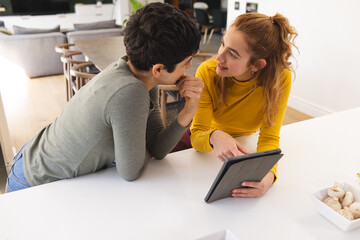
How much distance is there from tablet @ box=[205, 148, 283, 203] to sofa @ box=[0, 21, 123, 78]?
4520mm

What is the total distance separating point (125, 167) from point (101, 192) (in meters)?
0.11

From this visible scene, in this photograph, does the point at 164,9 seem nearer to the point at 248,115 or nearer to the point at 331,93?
the point at 248,115

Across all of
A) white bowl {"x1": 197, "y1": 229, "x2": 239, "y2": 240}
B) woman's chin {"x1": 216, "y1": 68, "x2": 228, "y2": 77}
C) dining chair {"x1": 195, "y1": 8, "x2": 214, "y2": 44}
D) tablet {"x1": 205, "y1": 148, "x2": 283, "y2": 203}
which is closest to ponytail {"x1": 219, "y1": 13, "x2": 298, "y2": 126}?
woman's chin {"x1": 216, "y1": 68, "x2": 228, "y2": 77}

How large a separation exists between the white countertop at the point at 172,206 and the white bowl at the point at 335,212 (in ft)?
0.06

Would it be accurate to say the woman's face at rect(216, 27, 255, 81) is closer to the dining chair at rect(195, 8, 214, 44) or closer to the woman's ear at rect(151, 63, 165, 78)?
the woman's ear at rect(151, 63, 165, 78)

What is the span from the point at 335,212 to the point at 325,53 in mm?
2716

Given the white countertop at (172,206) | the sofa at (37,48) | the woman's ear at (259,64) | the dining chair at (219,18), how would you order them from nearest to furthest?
1. the white countertop at (172,206)
2. the woman's ear at (259,64)
3. the sofa at (37,48)
4. the dining chair at (219,18)

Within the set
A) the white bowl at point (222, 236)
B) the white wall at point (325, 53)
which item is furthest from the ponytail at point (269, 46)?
the white wall at point (325, 53)

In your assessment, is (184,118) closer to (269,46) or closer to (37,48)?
(269,46)

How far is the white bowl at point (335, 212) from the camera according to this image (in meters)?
0.84

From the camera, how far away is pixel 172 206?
3.03 ft

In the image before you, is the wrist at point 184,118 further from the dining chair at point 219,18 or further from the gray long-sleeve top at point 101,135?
the dining chair at point 219,18

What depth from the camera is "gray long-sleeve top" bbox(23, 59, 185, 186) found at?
917 millimetres

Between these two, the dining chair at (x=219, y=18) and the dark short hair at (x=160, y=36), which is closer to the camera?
the dark short hair at (x=160, y=36)
